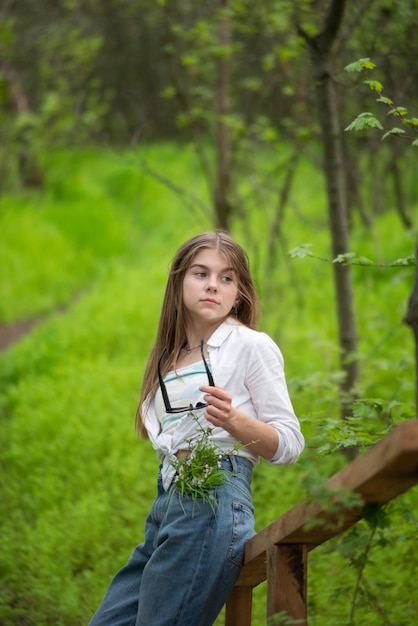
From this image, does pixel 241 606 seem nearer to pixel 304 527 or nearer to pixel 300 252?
pixel 304 527

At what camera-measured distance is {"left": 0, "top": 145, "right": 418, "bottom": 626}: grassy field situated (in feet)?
11.5

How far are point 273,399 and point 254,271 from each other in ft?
11.1

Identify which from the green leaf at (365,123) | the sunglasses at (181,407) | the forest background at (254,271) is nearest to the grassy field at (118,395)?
the forest background at (254,271)

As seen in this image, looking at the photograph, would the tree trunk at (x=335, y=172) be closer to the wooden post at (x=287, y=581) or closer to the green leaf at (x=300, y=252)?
the green leaf at (x=300, y=252)

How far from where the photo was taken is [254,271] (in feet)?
18.2

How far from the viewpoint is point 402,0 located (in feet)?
18.2

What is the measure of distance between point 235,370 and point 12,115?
39.1 feet

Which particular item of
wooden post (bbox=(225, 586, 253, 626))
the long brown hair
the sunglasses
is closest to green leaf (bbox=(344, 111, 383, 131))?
the long brown hair

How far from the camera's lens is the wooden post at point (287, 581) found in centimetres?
207

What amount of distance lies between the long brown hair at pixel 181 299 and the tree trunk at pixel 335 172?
1348mm

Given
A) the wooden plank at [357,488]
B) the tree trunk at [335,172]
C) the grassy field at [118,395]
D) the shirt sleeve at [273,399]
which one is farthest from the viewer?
the tree trunk at [335,172]

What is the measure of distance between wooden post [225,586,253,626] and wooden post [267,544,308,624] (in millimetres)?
373

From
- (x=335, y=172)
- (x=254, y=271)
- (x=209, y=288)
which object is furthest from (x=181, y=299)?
(x=254, y=271)

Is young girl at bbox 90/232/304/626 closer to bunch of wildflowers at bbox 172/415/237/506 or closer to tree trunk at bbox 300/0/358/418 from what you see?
bunch of wildflowers at bbox 172/415/237/506
